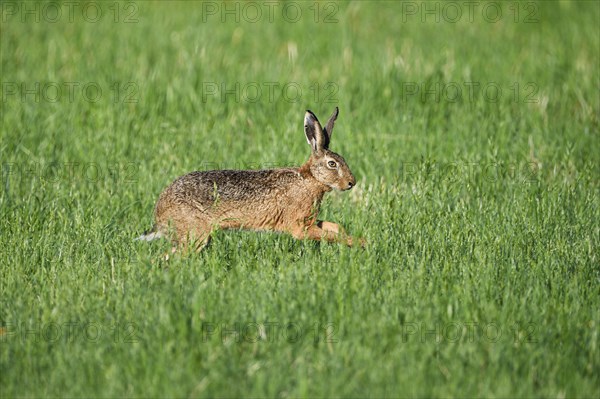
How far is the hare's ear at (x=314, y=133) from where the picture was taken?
7.34 meters

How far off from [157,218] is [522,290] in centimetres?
265

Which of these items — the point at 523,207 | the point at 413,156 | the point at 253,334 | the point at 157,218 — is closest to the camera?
the point at 253,334

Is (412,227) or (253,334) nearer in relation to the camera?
(253,334)

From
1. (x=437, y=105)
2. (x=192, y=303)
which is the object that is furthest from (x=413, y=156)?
(x=192, y=303)

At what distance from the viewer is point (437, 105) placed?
1013 cm

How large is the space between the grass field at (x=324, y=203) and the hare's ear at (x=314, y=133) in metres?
0.63

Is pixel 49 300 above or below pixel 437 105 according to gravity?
below

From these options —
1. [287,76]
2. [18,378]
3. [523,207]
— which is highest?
[287,76]

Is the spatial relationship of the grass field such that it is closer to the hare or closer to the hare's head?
the hare

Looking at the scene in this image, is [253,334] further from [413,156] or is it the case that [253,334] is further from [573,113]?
[573,113]

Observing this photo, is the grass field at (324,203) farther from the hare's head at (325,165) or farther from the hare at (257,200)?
the hare's head at (325,165)

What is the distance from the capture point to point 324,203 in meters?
8.01

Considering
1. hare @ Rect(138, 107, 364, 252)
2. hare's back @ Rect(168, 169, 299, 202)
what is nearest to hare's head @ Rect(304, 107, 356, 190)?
hare @ Rect(138, 107, 364, 252)

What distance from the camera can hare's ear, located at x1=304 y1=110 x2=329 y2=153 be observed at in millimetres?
7340
